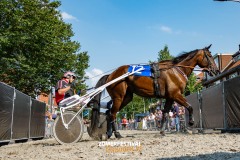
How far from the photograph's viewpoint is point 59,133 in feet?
30.6

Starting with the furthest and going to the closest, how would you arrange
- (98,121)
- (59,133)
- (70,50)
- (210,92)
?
(70,50) → (210,92) → (98,121) → (59,133)

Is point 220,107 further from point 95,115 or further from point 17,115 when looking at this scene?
point 17,115

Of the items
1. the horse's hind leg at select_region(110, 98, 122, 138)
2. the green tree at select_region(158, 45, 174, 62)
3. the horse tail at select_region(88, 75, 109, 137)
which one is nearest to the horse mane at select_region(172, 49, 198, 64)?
the horse's hind leg at select_region(110, 98, 122, 138)

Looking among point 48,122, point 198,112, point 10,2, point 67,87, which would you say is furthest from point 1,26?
point 67,87

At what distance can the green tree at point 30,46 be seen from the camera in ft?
84.2

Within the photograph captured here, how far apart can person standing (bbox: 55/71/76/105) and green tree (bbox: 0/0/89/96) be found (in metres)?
16.2

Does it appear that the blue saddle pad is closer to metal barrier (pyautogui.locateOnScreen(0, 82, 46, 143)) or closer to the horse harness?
the horse harness

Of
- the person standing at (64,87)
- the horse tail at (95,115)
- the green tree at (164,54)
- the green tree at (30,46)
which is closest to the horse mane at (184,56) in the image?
the horse tail at (95,115)

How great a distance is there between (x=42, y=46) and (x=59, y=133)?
60.8 ft

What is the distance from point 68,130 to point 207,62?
554 cm

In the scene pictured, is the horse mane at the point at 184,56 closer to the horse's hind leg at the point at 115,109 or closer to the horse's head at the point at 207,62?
the horse's head at the point at 207,62

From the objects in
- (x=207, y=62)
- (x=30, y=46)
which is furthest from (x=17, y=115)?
(x=30, y=46)

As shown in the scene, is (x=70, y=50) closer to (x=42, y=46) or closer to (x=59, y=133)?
(x=42, y=46)

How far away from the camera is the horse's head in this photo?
11945 mm
